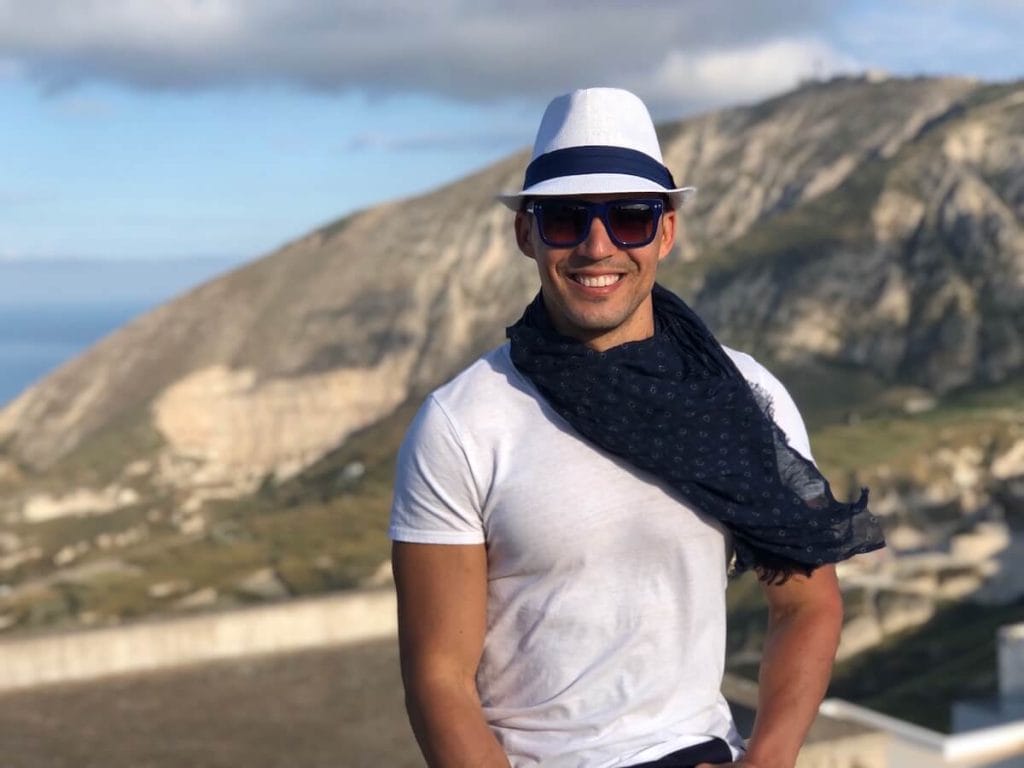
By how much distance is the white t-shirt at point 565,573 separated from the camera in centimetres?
350

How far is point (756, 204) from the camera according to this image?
344ft

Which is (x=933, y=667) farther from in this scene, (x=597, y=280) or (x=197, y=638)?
(x=597, y=280)

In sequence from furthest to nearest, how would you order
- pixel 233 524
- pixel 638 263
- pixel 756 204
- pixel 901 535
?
pixel 756 204 < pixel 233 524 < pixel 901 535 < pixel 638 263

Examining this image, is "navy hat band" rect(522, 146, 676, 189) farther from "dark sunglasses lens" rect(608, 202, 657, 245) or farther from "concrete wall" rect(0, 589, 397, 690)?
"concrete wall" rect(0, 589, 397, 690)

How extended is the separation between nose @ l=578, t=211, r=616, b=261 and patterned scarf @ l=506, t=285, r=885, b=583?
0.71ft

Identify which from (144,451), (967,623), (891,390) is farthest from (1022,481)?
(144,451)

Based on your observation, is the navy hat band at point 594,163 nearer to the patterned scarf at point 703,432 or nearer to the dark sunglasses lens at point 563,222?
the dark sunglasses lens at point 563,222

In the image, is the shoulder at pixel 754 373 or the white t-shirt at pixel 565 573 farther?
the shoulder at pixel 754 373

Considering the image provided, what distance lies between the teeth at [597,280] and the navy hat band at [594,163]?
0.84 feet

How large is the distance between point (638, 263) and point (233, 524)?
63.6 m

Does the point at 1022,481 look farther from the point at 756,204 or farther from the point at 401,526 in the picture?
the point at 756,204

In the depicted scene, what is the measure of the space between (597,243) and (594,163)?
0.66 feet

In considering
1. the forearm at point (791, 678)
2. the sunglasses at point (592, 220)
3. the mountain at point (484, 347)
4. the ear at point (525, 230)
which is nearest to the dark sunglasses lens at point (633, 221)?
the sunglasses at point (592, 220)

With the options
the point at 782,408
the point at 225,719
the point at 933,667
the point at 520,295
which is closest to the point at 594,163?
the point at 782,408
